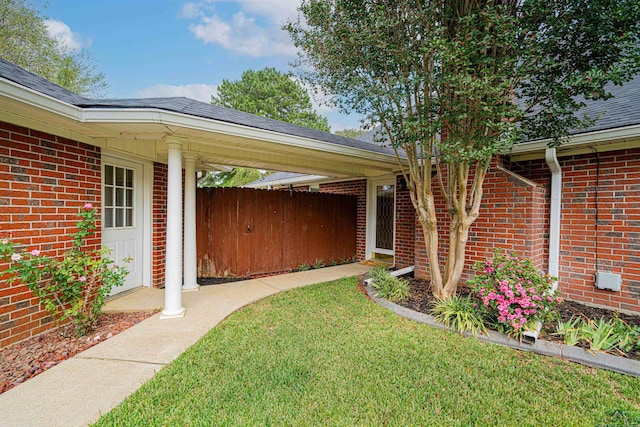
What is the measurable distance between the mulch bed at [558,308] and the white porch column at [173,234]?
3315 millimetres

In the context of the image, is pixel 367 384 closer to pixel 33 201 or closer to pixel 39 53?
pixel 33 201

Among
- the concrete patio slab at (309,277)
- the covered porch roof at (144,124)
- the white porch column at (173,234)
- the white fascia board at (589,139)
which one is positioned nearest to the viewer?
the covered porch roof at (144,124)

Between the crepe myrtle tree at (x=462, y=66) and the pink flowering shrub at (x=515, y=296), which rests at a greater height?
the crepe myrtle tree at (x=462, y=66)

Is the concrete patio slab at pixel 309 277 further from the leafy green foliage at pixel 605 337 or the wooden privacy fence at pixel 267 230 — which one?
the leafy green foliage at pixel 605 337

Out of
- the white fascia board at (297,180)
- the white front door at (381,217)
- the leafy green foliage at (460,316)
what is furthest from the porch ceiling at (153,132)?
the white fascia board at (297,180)

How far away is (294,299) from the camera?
488 centimetres

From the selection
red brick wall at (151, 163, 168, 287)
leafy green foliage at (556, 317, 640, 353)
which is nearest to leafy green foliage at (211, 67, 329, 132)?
red brick wall at (151, 163, 168, 287)

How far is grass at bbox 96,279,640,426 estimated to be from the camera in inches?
84.4

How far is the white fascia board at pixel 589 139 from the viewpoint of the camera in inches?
149

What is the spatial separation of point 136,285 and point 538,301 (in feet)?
20.1

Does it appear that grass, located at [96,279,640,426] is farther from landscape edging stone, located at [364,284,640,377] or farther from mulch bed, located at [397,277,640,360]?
mulch bed, located at [397,277,640,360]

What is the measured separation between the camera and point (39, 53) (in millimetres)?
12656

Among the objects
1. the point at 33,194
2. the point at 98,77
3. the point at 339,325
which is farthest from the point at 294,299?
the point at 98,77

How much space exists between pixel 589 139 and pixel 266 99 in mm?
18126
